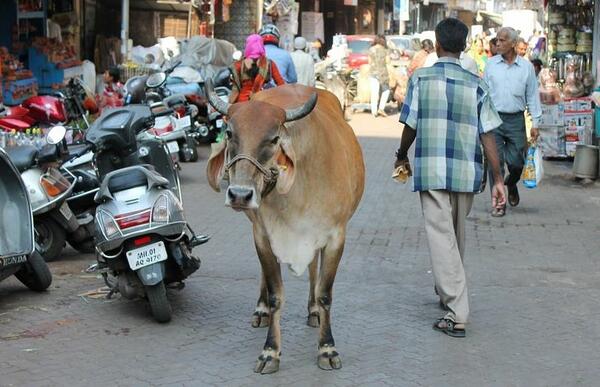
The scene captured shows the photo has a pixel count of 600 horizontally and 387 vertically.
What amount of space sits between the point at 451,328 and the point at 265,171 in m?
1.96

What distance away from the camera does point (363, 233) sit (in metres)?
9.34

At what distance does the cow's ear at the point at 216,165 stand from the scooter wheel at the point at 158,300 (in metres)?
1.12

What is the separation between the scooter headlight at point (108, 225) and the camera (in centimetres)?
609

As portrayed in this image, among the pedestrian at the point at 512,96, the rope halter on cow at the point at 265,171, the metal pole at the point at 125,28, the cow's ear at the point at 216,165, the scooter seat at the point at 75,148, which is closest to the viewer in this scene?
the rope halter on cow at the point at 265,171

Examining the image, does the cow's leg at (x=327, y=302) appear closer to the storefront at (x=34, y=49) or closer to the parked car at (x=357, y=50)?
the storefront at (x=34, y=49)

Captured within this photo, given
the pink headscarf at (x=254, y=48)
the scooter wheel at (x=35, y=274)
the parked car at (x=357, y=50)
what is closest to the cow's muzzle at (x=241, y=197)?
the scooter wheel at (x=35, y=274)

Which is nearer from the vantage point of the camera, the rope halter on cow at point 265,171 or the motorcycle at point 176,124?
the rope halter on cow at point 265,171

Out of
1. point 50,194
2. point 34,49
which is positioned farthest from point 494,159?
point 34,49

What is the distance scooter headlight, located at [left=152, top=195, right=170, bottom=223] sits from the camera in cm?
614

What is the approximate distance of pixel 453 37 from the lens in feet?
19.7

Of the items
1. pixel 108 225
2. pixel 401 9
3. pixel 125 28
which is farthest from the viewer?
pixel 401 9

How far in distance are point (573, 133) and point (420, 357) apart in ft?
29.1

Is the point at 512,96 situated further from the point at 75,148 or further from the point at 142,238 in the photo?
the point at 142,238

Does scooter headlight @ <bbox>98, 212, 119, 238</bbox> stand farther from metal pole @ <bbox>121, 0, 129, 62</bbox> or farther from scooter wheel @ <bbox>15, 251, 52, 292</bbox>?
metal pole @ <bbox>121, 0, 129, 62</bbox>
